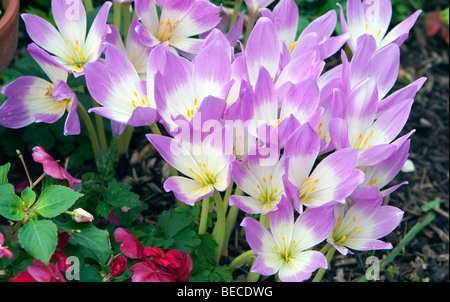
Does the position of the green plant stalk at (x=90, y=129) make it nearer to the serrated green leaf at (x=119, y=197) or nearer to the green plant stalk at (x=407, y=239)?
the serrated green leaf at (x=119, y=197)

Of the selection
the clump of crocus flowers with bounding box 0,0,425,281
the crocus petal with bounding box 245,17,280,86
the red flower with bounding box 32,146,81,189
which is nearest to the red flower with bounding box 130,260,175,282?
the clump of crocus flowers with bounding box 0,0,425,281

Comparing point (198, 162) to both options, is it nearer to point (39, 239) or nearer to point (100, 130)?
point (39, 239)

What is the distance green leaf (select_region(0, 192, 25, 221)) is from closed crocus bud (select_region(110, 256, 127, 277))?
0.78 feet

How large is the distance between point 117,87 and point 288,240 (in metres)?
0.60

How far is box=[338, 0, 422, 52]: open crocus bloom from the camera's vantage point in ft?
5.42

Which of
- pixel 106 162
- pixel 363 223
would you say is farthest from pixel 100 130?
pixel 363 223

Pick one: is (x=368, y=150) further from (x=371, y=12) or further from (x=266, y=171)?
(x=371, y=12)

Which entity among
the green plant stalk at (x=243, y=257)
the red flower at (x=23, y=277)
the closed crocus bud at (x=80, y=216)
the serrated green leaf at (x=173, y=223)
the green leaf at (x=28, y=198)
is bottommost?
the green plant stalk at (x=243, y=257)

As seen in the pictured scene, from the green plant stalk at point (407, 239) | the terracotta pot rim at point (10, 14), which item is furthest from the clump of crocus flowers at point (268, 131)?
the green plant stalk at point (407, 239)

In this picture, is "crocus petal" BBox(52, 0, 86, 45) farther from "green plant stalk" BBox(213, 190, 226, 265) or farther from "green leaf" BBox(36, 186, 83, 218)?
"green plant stalk" BBox(213, 190, 226, 265)

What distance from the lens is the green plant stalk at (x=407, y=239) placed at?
1.87 m

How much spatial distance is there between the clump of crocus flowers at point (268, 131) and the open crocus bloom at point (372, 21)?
0.66 ft

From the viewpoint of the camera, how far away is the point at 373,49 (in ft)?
4.85
